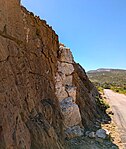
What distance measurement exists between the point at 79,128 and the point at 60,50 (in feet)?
17.6

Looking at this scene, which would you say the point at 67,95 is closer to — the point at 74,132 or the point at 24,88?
the point at 74,132

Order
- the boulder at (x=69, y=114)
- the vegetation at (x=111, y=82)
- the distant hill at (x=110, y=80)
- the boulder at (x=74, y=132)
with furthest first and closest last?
the distant hill at (x=110, y=80) → the vegetation at (x=111, y=82) → the boulder at (x=69, y=114) → the boulder at (x=74, y=132)

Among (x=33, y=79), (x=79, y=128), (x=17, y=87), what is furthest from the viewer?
(x=79, y=128)

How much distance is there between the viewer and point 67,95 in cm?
1468

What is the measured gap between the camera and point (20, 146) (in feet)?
19.4

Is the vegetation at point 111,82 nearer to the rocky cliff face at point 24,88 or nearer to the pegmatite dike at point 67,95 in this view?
the pegmatite dike at point 67,95

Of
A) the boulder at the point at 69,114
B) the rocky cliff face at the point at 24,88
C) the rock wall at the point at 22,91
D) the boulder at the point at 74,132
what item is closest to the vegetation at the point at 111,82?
the boulder at the point at 69,114

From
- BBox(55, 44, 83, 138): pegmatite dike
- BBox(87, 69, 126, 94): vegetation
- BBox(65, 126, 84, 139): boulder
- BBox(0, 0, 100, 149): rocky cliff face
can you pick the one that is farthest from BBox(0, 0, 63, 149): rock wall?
BBox(87, 69, 126, 94): vegetation

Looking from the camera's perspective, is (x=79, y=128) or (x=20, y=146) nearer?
(x=20, y=146)

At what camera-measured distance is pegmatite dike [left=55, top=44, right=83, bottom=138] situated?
13102 mm

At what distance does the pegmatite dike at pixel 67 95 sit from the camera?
13.1m

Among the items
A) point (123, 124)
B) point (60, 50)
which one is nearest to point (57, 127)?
point (60, 50)

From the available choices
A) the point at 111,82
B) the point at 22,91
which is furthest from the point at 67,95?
the point at 111,82

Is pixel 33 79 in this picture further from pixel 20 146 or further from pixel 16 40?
pixel 20 146
